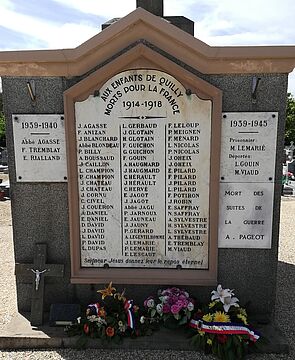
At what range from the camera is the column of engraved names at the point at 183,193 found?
3.42 meters

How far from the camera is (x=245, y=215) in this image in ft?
11.6

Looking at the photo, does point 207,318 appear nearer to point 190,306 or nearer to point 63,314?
point 190,306

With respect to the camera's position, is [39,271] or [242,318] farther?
[39,271]

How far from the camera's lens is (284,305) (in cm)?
416

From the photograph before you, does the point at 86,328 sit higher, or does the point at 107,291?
the point at 107,291

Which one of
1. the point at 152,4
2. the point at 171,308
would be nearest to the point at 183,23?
the point at 152,4

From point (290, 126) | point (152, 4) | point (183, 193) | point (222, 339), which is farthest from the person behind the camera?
point (290, 126)

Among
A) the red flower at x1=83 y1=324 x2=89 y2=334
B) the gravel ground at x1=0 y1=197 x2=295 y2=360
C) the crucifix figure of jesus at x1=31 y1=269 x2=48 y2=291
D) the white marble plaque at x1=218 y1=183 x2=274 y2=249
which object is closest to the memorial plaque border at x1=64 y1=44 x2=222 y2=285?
the white marble plaque at x1=218 y1=183 x2=274 y2=249

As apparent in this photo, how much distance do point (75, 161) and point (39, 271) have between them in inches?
48.0

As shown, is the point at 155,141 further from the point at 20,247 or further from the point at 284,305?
the point at 284,305

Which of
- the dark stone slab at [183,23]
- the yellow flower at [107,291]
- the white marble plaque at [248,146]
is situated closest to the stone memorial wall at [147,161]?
the white marble plaque at [248,146]

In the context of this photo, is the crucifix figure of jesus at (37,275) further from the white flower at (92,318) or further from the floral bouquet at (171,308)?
the floral bouquet at (171,308)

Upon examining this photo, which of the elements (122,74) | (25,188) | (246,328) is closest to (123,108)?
(122,74)

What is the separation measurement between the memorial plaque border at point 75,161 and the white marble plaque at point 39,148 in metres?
0.12
